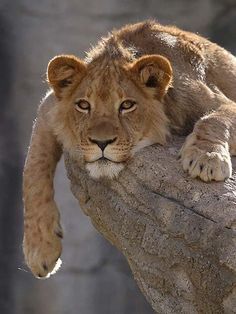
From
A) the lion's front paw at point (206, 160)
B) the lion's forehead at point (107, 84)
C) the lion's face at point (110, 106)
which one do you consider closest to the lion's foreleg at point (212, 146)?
the lion's front paw at point (206, 160)

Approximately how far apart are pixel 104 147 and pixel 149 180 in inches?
8.1

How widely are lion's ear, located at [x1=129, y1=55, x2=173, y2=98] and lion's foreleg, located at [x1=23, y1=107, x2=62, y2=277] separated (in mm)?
559

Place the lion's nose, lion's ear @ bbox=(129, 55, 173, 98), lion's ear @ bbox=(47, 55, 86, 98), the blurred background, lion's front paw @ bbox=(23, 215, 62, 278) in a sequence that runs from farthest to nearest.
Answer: the blurred background < lion's front paw @ bbox=(23, 215, 62, 278) < lion's ear @ bbox=(47, 55, 86, 98) < lion's ear @ bbox=(129, 55, 173, 98) < the lion's nose

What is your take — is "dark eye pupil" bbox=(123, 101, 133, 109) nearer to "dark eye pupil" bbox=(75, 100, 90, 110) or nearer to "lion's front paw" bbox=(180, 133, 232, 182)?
"dark eye pupil" bbox=(75, 100, 90, 110)

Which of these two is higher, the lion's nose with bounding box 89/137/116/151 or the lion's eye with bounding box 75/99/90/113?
the lion's eye with bounding box 75/99/90/113

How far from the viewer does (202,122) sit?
3.86 m

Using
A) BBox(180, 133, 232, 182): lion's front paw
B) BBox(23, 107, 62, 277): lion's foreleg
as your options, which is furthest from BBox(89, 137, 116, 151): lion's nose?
BBox(23, 107, 62, 277): lion's foreleg

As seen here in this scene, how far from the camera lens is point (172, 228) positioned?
11.3 feet

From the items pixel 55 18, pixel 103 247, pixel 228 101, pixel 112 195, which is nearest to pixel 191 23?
pixel 55 18

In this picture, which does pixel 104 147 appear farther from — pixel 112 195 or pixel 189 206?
pixel 189 206

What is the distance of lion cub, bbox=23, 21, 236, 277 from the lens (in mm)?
3744

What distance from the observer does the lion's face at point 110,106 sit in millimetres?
3750

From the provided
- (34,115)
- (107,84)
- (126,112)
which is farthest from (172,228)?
(34,115)

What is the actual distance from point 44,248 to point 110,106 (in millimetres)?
681
